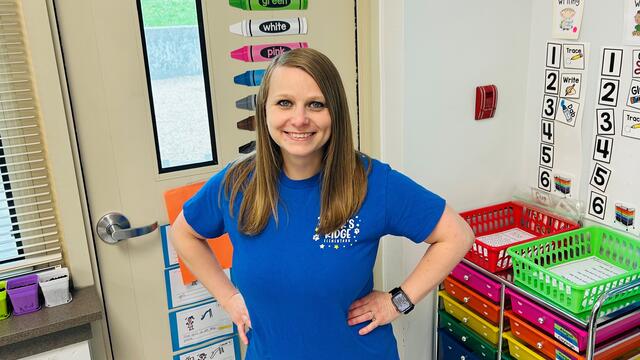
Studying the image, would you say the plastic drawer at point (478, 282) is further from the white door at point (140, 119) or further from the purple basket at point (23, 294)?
the purple basket at point (23, 294)

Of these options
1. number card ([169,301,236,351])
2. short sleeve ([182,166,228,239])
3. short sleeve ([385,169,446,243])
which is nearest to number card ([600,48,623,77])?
short sleeve ([385,169,446,243])

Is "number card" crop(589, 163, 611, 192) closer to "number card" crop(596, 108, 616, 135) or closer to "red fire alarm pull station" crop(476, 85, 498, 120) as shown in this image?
"number card" crop(596, 108, 616, 135)

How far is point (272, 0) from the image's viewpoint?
5.90ft

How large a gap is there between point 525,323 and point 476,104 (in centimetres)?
83

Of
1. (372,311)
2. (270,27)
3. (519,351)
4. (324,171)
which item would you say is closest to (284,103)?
(324,171)

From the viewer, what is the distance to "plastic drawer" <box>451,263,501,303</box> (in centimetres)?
182

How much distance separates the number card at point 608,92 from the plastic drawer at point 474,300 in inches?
30.1

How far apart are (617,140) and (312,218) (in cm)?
114

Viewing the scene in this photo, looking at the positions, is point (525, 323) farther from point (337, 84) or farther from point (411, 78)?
point (337, 84)

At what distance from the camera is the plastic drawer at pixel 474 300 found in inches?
72.4

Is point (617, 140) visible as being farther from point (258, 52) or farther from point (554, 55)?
point (258, 52)

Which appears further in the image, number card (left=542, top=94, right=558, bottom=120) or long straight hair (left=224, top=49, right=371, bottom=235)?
number card (left=542, top=94, right=558, bottom=120)

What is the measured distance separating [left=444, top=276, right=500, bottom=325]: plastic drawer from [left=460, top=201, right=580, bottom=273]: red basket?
112mm

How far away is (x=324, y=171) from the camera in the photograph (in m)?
1.29
